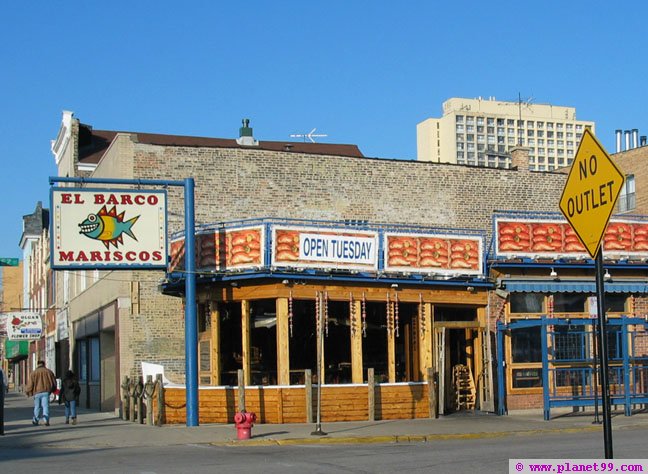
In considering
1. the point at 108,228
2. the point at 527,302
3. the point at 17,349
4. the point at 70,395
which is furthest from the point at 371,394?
the point at 17,349

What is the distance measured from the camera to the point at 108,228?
72.6 ft

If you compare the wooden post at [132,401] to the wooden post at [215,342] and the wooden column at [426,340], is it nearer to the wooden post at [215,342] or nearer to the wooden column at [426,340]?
the wooden post at [215,342]

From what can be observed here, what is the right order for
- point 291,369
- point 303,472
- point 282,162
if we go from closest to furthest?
point 303,472
point 291,369
point 282,162

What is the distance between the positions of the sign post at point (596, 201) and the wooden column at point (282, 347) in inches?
589

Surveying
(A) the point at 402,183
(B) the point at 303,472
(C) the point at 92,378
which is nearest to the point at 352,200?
(A) the point at 402,183

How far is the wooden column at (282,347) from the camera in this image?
22203mm

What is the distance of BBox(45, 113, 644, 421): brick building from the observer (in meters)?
22.7

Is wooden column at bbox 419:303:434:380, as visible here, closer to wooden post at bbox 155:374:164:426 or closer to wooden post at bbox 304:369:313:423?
wooden post at bbox 304:369:313:423

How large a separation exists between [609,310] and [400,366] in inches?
235

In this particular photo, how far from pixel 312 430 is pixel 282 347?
8.80 ft

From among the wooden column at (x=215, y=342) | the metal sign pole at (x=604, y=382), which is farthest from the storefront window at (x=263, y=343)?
the metal sign pole at (x=604, y=382)

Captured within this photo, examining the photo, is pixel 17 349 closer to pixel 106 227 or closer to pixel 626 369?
pixel 106 227

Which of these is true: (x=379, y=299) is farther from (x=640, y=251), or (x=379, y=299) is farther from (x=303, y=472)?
(x=303, y=472)

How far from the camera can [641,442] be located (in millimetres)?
16156
